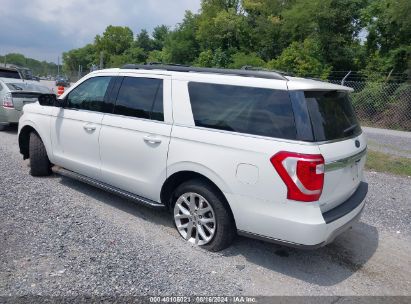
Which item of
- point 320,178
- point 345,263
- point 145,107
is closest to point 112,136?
point 145,107

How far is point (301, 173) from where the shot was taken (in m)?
3.19

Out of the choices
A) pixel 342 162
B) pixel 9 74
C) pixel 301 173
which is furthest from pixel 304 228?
pixel 9 74

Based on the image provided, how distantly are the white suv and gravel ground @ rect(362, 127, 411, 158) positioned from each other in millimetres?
7322

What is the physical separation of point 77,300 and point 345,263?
2.68m

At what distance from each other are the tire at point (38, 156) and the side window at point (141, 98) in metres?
1.87

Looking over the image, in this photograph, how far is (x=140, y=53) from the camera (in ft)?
→ 214

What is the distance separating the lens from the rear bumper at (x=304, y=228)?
10.6 feet

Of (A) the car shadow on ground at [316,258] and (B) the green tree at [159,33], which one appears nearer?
(A) the car shadow on ground at [316,258]

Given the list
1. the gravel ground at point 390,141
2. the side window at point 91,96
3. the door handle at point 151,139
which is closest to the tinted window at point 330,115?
the door handle at point 151,139

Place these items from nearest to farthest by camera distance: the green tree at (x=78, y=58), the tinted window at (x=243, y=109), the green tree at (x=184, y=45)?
the tinted window at (x=243, y=109) < the green tree at (x=184, y=45) < the green tree at (x=78, y=58)

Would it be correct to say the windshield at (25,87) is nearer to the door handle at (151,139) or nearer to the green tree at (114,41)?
the door handle at (151,139)

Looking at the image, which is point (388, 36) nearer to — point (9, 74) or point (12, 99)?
point (9, 74)

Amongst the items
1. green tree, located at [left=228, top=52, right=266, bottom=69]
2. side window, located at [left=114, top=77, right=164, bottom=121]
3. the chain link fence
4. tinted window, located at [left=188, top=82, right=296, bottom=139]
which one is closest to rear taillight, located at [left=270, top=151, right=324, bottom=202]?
tinted window, located at [left=188, top=82, right=296, bottom=139]

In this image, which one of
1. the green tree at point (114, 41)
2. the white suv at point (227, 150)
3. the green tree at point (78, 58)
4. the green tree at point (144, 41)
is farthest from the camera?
the green tree at point (78, 58)
